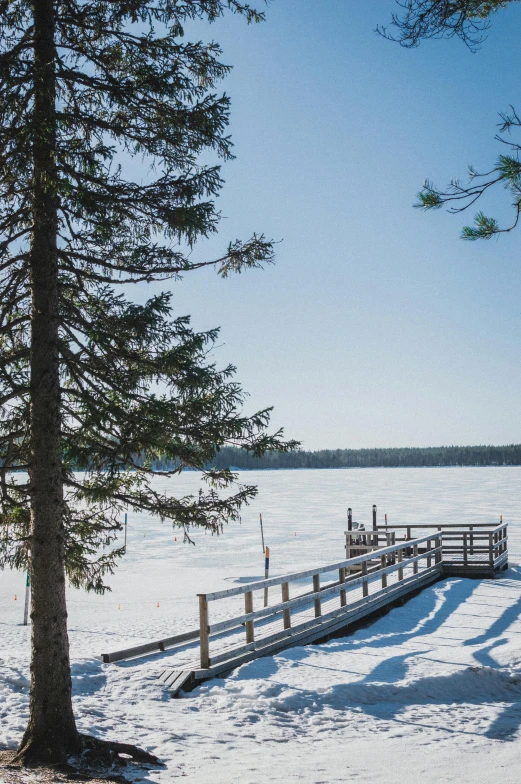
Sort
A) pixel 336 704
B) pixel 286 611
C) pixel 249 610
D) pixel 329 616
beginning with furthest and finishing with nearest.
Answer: pixel 329 616 → pixel 286 611 → pixel 249 610 → pixel 336 704

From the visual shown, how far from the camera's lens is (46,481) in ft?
23.9

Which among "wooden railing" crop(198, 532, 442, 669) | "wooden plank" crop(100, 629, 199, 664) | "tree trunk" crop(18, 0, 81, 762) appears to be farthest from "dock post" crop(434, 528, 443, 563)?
"tree trunk" crop(18, 0, 81, 762)

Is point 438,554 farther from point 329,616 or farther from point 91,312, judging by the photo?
point 91,312

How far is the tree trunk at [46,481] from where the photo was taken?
7.04m

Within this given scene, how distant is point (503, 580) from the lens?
21625 millimetres

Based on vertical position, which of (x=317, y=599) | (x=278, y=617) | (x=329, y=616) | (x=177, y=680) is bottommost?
(x=278, y=617)

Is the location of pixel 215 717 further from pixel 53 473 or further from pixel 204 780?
pixel 53 473

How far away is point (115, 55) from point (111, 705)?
7528mm

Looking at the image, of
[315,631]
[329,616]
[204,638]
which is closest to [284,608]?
[315,631]

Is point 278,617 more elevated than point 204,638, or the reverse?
point 204,638

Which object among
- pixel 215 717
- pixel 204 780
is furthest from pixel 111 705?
pixel 204 780

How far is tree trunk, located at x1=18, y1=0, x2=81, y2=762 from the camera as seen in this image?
704 centimetres

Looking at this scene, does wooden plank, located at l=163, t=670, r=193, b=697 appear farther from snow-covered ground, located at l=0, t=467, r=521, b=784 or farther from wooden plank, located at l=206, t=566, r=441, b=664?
wooden plank, located at l=206, t=566, r=441, b=664

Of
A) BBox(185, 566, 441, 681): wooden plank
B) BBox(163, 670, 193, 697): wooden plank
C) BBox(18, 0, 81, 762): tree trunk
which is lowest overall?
BBox(185, 566, 441, 681): wooden plank
